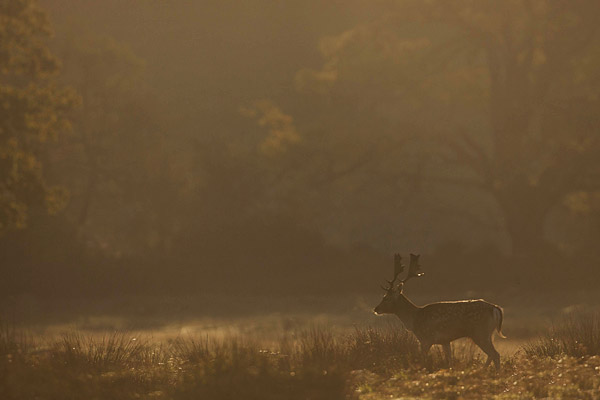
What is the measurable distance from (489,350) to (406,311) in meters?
1.80

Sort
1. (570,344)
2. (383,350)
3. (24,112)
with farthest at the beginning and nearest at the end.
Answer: (24,112) → (570,344) → (383,350)

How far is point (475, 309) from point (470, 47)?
853 inches

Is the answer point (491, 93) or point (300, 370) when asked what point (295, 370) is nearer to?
point (300, 370)

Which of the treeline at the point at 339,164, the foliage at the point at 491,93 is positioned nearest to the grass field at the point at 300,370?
the treeline at the point at 339,164

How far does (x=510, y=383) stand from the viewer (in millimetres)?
12898

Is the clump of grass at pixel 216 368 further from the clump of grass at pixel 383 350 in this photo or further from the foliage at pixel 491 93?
the foliage at pixel 491 93

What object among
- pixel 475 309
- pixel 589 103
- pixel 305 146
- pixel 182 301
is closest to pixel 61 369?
pixel 475 309

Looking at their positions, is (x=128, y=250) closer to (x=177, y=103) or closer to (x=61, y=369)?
(x=177, y=103)


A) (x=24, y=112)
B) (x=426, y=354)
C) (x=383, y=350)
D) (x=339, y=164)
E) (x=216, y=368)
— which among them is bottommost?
(x=216, y=368)

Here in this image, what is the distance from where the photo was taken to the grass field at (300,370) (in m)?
11.5

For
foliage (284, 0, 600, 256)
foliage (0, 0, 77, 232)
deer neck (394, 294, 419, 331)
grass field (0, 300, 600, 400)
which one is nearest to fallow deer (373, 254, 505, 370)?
deer neck (394, 294, 419, 331)

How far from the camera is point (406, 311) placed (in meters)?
15.4

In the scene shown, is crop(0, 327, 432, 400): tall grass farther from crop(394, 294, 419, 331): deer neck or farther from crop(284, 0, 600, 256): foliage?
crop(284, 0, 600, 256): foliage

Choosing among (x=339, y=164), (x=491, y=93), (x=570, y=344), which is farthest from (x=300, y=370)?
(x=491, y=93)
